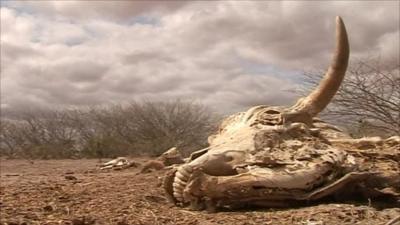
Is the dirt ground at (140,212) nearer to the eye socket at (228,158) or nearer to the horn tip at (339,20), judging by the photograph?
the eye socket at (228,158)

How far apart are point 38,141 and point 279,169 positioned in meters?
29.1

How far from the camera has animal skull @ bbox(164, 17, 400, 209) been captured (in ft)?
16.3

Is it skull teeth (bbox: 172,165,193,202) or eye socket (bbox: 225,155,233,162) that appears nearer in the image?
skull teeth (bbox: 172,165,193,202)

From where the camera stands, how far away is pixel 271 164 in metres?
5.15

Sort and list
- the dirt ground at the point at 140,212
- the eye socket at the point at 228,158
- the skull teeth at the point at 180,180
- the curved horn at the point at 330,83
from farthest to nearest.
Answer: the curved horn at the point at 330,83, the eye socket at the point at 228,158, the skull teeth at the point at 180,180, the dirt ground at the point at 140,212

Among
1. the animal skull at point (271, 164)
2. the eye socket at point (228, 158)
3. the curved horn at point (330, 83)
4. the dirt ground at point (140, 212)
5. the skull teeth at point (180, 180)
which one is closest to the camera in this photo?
the dirt ground at point (140, 212)

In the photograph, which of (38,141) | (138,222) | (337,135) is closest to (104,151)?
(38,141)

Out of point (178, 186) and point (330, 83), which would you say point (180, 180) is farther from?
point (330, 83)

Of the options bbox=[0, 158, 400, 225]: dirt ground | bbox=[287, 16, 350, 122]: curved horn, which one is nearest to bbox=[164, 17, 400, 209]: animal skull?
bbox=[287, 16, 350, 122]: curved horn

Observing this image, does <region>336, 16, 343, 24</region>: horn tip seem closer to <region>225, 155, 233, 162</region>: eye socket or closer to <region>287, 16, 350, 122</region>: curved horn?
<region>287, 16, 350, 122</region>: curved horn

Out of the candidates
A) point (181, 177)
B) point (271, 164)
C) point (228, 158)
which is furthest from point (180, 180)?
point (271, 164)

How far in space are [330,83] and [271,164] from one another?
4.34 ft

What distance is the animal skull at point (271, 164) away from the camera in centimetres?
495

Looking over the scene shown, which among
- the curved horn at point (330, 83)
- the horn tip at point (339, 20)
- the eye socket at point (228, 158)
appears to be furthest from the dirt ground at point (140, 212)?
the horn tip at point (339, 20)
